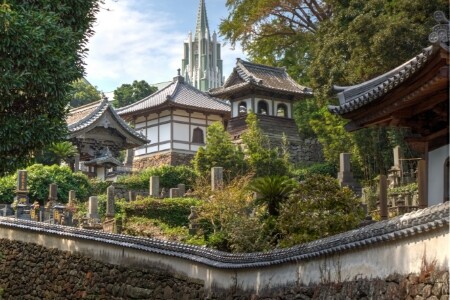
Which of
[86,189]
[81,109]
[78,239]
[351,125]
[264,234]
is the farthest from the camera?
[81,109]

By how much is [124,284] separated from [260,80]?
30.3 m

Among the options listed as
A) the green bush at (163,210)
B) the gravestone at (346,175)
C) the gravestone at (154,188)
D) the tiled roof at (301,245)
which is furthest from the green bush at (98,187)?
the tiled roof at (301,245)

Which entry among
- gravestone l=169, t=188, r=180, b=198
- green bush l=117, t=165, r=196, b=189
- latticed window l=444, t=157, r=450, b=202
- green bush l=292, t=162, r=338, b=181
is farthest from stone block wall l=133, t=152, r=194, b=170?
latticed window l=444, t=157, r=450, b=202

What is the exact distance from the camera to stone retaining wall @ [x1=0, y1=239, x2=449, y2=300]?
10297 mm

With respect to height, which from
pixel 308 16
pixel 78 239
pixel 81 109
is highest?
pixel 308 16

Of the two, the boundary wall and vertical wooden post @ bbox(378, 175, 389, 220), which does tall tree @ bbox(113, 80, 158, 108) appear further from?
vertical wooden post @ bbox(378, 175, 389, 220)

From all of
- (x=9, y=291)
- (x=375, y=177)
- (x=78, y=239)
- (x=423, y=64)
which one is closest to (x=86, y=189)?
(x=375, y=177)

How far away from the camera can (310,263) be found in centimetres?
1307

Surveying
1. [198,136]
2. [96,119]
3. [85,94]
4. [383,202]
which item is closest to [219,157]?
[96,119]

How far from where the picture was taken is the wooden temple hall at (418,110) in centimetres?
1390

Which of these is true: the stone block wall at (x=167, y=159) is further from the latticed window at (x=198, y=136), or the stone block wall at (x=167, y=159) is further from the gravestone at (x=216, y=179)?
the gravestone at (x=216, y=179)

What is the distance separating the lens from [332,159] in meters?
42.8

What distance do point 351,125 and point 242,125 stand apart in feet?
108

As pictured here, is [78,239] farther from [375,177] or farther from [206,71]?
[206,71]
